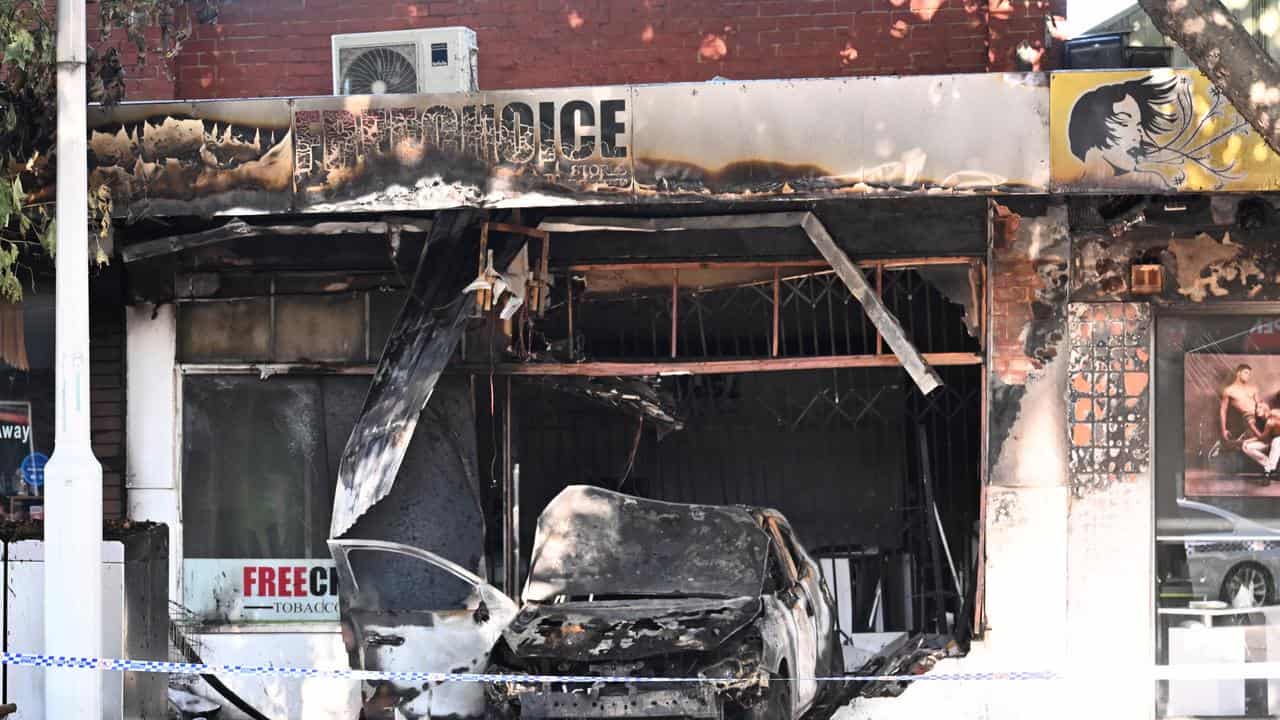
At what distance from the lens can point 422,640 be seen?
881 centimetres

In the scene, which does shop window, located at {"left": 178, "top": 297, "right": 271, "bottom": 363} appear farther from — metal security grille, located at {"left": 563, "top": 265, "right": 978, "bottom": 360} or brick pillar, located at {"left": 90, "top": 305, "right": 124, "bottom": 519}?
metal security grille, located at {"left": 563, "top": 265, "right": 978, "bottom": 360}

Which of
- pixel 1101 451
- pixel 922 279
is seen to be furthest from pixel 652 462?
pixel 1101 451

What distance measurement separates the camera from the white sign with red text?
35.8 ft

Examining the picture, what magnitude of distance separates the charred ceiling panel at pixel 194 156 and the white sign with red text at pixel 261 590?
9.17 ft

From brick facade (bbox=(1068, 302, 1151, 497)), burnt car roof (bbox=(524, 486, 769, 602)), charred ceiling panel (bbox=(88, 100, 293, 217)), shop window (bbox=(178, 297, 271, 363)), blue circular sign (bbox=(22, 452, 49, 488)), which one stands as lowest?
burnt car roof (bbox=(524, 486, 769, 602))

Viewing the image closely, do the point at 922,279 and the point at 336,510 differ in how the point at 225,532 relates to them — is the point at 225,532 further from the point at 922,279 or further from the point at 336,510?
the point at 922,279

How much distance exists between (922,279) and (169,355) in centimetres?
551

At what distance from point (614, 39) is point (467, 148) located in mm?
2123

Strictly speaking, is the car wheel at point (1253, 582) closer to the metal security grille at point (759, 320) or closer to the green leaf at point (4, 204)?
the metal security grille at point (759, 320)

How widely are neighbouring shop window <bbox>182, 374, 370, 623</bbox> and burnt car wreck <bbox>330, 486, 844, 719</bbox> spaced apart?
164 cm

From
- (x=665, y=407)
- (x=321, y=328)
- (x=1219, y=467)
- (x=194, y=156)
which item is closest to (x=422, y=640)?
(x=665, y=407)

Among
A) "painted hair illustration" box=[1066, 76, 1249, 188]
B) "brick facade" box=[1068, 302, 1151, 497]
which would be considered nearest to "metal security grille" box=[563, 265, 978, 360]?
"brick facade" box=[1068, 302, 1151, 497]

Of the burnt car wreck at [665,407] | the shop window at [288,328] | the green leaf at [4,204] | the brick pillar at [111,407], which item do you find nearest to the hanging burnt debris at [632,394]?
the burnt car wreck at [665,407]

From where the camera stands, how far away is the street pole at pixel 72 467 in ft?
25.1
